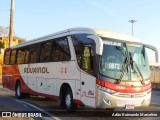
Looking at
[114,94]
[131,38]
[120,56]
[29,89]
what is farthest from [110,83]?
[29,89]

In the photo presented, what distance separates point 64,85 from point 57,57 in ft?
4.73

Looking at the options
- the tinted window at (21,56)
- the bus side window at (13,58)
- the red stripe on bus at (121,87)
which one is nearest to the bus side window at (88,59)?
the red stripe on bus at (121,87)

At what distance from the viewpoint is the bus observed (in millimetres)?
12227

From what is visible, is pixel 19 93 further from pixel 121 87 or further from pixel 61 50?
pixel 121 87

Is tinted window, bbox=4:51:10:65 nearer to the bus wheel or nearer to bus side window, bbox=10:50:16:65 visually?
bus side window, bbox=10:50:16:65

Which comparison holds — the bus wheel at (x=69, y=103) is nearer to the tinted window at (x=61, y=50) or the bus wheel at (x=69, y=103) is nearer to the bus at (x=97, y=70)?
the bus at (x=97, y=70)

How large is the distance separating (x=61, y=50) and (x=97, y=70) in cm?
324

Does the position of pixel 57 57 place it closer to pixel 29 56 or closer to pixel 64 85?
pixel 64 85

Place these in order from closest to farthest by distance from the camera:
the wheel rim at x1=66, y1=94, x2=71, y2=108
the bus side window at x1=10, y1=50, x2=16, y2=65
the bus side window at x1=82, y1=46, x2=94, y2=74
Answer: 1. the bus side window at x1=82, y1=46, x2=94, y2=74
2. the wheel rim at x1=66, y1=94, x2=71, y2=108
3. the bus side window at x1=10, y1=50, x2=16, y2=65

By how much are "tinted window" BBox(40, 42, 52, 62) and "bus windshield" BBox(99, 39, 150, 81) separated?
171 inches

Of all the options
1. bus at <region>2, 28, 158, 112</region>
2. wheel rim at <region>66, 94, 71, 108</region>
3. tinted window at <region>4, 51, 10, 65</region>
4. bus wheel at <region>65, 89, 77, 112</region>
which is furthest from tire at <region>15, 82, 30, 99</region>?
wheel rim at <region>66, 94, 71, 108</region>

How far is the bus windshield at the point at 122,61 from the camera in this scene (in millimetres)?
12398

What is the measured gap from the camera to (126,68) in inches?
499

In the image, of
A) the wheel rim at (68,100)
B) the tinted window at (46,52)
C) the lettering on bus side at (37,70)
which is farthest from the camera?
the lettering on bus side at (37,70)
